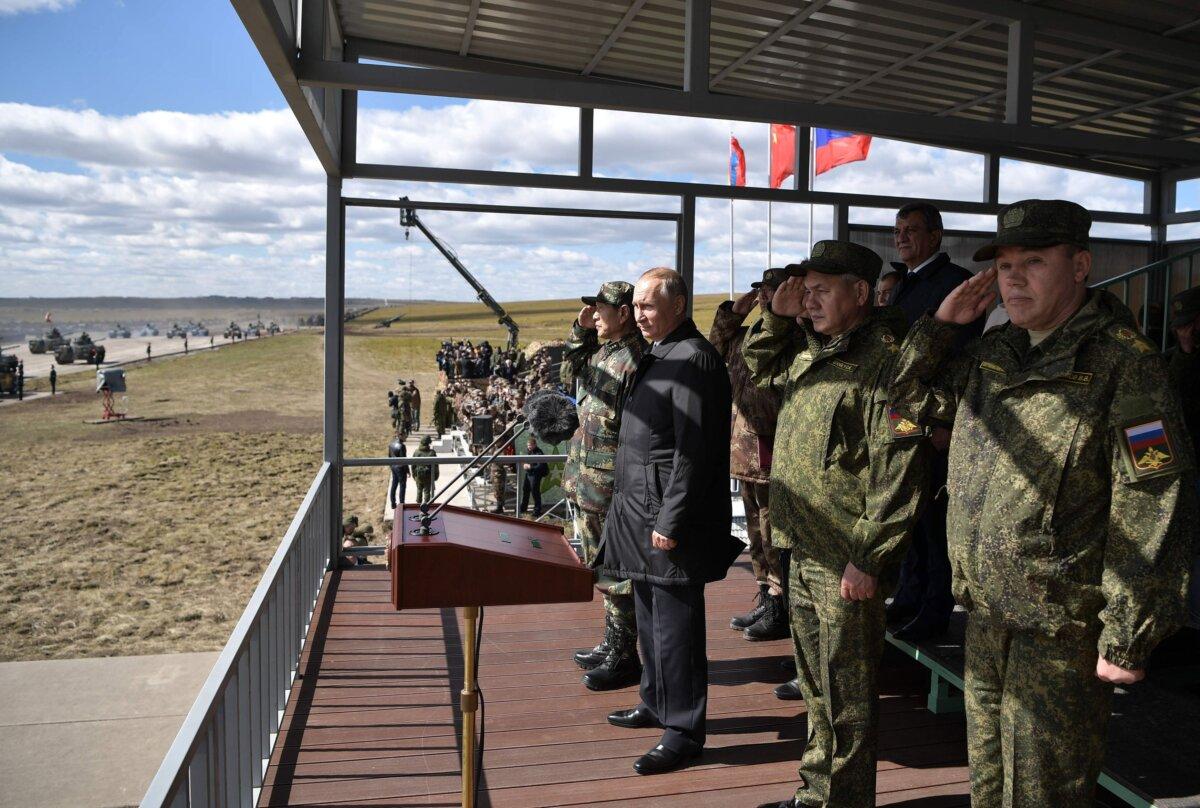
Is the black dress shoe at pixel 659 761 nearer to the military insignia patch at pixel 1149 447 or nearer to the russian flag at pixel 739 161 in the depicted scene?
the military insignia patch at pixel 1149 447

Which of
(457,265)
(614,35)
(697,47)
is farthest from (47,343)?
(697,47)

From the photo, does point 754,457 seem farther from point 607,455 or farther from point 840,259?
point 840,259

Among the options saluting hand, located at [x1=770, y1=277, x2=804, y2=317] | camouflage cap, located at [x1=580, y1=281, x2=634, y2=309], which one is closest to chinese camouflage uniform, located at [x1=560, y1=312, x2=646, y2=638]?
camouflage cap, located at [x1=580, y1=281, x2=634, y2=309]

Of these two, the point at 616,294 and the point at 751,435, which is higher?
the point at 616,294

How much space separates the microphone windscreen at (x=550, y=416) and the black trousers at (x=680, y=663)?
1.97 feet

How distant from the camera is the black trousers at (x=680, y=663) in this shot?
2.98m

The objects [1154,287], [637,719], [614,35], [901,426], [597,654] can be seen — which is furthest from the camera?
[1154,287]

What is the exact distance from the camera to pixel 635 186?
535cm

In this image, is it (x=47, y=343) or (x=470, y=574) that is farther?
(x=47, y=343)

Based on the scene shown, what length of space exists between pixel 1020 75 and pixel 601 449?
2.53m

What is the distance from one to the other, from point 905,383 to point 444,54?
4084mm

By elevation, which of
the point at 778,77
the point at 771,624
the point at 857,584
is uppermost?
the point at 778,77

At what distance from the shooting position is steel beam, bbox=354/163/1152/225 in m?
4.93

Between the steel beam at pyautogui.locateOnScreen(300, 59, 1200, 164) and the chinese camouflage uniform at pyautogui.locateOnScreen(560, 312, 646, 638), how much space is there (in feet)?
3.07
